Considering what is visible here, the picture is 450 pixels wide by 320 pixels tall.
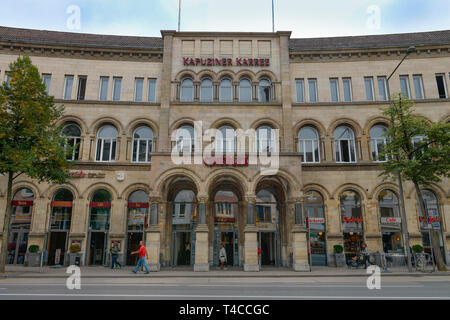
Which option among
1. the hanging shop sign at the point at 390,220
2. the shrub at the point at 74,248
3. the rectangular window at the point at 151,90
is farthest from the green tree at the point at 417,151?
the shrub at the point at 74,248

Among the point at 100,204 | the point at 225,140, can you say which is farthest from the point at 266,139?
the point at 100,204

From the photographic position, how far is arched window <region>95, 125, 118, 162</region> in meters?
24.9

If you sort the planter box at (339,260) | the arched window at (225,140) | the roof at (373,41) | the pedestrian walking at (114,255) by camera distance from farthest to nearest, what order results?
the roof at (373,41) < the arched window at (225,140) < the planter box at (339,260) < the pedestrian walking at (114,255)

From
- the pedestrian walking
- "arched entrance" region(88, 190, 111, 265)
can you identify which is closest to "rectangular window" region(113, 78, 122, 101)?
"arched entrance" region(88, 190, 111, 265)

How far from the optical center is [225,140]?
24.6 meters

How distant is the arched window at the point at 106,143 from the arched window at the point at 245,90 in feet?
35.3

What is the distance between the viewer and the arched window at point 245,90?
2580 centimetres

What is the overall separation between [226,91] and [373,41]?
14.3 metres

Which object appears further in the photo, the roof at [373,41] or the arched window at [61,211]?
the roof at [373,41]

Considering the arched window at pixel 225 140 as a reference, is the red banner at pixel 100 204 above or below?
below

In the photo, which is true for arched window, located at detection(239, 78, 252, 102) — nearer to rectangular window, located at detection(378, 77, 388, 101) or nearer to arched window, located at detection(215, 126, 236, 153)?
arched window, located at detection(215, 126, 236, 153)

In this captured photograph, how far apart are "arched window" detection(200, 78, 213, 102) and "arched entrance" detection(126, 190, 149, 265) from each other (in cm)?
906

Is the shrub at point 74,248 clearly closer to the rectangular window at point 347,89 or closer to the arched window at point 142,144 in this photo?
the arched window at point 142,144

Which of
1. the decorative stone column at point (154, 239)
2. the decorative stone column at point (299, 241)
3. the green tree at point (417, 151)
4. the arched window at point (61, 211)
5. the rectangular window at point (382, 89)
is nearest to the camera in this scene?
the green tree at point (417, 151)
